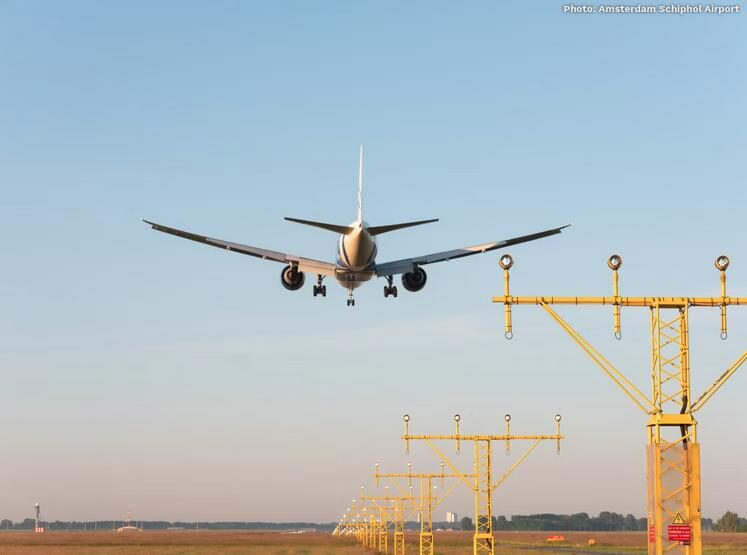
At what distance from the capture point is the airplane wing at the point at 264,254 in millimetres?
73125

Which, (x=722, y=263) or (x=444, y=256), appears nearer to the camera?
(x=722, y=263)

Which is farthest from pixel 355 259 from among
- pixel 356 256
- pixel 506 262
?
pixel 506 262

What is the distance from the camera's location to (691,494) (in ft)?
117

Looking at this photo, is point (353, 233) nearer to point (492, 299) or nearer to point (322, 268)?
point (322, 268)

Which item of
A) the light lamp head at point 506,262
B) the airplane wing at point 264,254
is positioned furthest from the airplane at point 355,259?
the light lamp head at point 506,262

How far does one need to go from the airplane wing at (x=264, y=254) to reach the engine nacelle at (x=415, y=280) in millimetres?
4967

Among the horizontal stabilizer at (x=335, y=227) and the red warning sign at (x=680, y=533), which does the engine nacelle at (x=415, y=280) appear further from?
the red warning sign at (x=680, y=533)

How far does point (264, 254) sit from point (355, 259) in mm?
9458

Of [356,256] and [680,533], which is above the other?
[356,256]

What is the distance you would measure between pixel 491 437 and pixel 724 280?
40.8 metres

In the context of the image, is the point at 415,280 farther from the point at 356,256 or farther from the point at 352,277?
the point at 356,256

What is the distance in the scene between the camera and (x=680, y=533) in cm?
3525

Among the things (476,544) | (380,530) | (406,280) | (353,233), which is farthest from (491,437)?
(380,530)

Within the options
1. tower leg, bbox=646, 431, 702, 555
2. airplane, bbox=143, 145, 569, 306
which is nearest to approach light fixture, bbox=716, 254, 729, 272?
tower leg, bbox=646, 431, 702, 555
